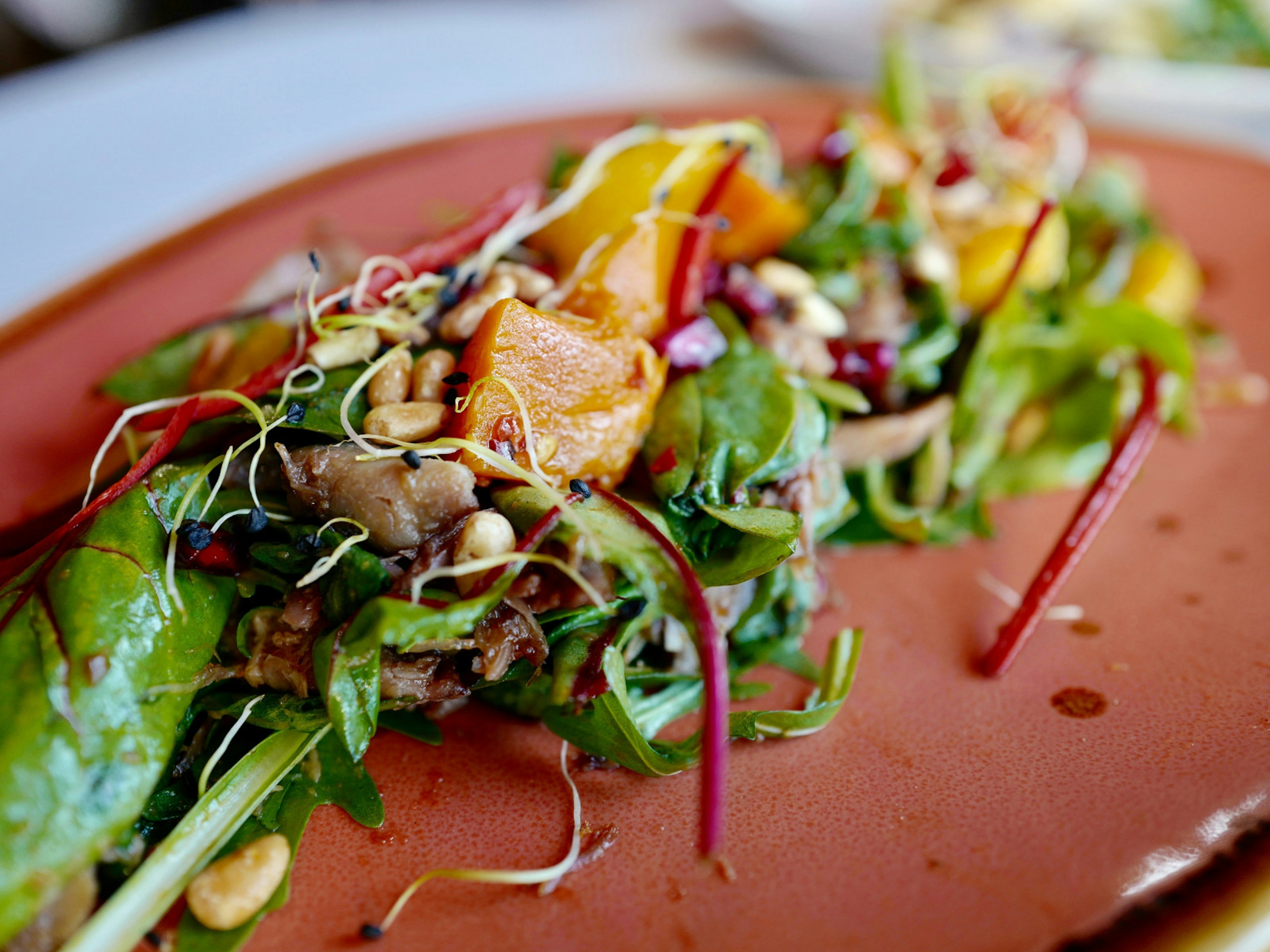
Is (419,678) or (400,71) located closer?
(419,678)

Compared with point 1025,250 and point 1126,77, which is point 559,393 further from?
point 1126,77

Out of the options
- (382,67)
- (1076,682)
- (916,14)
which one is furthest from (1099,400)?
(382,67)

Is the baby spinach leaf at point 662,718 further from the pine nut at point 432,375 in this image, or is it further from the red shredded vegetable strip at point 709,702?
the pine nut at point 432,375

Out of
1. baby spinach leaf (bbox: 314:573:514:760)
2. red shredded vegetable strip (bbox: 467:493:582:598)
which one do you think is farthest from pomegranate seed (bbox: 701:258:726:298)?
baby spinach leaf (bbox: 314:573:514:760)

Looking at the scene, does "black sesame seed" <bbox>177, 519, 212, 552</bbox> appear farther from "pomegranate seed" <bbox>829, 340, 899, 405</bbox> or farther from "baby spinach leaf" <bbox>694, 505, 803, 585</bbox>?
"pomegranate seed" <bbox>829, 340, 899, 405</bbox>

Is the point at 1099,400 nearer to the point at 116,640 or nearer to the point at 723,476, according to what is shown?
the point at 723,476

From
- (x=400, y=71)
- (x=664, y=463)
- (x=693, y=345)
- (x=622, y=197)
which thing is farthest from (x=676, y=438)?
(x=400, y=71)

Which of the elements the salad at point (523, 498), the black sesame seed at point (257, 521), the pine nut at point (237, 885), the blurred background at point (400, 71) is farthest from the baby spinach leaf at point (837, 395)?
the blurred background at point (400, 71)
